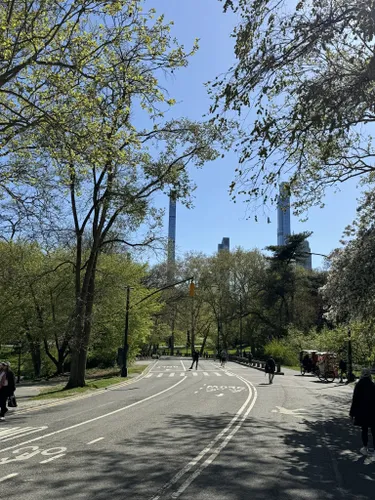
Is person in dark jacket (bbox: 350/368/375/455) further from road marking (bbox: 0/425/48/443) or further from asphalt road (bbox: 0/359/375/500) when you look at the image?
road marking (bbox: 0/425/48/443)

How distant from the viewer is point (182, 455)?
8070mm

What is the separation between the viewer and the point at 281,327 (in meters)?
65.4

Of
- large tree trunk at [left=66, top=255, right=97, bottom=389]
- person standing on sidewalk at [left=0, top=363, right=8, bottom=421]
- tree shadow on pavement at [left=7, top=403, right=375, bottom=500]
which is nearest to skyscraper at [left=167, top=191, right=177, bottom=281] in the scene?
large tree trunk at [left=66, top=255, right=97, bottom=389]

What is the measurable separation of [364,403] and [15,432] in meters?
7.73

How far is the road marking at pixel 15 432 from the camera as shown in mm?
9867

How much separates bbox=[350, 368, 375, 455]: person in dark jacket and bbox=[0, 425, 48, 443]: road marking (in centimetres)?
714

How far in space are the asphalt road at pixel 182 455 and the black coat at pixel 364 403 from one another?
2.25ft

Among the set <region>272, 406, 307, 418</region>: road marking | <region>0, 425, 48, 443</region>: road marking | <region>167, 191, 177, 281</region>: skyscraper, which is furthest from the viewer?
<region>167, 191, 177, 281</region>: skyscraper

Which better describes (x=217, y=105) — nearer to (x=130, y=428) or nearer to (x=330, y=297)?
(x=130, y=428)

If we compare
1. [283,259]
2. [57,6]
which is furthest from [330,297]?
[283,259]

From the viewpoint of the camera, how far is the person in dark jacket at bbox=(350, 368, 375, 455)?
9.03 metres

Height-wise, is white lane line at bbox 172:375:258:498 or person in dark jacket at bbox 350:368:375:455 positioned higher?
person in dark jacket at bbox 350:368:375:455

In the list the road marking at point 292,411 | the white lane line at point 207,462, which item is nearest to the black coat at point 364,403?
the white lane line at point 207,462

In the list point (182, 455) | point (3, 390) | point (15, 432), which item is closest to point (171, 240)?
point (3, 390)
